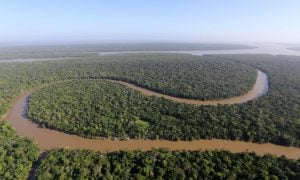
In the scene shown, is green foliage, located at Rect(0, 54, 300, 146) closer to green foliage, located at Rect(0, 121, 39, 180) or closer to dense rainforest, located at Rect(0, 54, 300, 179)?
dense rainforest, located at Rect(0, 54, 300, 179)

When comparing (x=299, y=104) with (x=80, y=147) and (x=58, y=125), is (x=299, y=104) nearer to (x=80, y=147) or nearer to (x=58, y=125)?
(x=80, y=147)

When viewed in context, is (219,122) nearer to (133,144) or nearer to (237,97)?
(133,144)

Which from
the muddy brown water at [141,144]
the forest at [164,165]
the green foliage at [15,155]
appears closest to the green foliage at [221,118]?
the muddy brown water at [141,144]

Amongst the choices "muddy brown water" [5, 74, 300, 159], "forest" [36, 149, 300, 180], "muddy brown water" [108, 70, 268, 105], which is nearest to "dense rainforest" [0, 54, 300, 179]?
"muddy brown water" [5, 74, 300, 159]

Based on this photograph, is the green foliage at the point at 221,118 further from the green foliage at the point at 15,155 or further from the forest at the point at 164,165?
the green foliage at the point at 15,155

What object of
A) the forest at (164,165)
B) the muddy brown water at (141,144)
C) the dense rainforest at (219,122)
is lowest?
the muddy brown water at (141,144)
